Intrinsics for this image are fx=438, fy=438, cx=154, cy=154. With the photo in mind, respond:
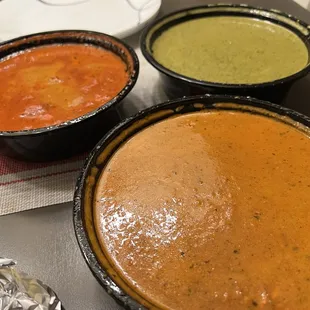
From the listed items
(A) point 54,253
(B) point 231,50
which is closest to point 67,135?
(A) point 54,253

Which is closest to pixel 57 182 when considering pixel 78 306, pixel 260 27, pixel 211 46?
pixel 78 306

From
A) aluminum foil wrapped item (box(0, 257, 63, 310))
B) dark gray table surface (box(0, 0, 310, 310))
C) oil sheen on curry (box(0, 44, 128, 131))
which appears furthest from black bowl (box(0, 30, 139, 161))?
aluminum foil wrapped item (box(0, 257, 63, 310))

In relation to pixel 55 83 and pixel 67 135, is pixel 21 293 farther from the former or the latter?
pixel 55 83

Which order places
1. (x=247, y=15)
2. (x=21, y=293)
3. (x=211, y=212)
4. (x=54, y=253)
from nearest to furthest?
(x=21, y=293) → (x=211, y=212) → (x=54, y=253) → (x=247, y=15)

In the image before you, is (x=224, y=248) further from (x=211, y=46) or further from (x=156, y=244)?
(x=211, y=46)

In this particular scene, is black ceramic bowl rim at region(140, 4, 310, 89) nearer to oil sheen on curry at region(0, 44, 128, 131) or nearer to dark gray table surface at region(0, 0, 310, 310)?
oil sheen on curry at region(0, 44, 128, 131)

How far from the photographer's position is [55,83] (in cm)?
153

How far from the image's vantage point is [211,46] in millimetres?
1737

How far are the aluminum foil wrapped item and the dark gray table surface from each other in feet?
0.39

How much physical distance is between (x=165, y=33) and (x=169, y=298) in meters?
1.25

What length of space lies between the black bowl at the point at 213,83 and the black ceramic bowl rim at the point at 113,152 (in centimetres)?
9

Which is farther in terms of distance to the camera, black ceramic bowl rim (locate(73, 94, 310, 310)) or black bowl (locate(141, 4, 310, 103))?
black bowl (locate(141, 4, 310, 103))

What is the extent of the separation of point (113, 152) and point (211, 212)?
32 cm

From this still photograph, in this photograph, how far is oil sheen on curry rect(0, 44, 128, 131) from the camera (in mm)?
1377
